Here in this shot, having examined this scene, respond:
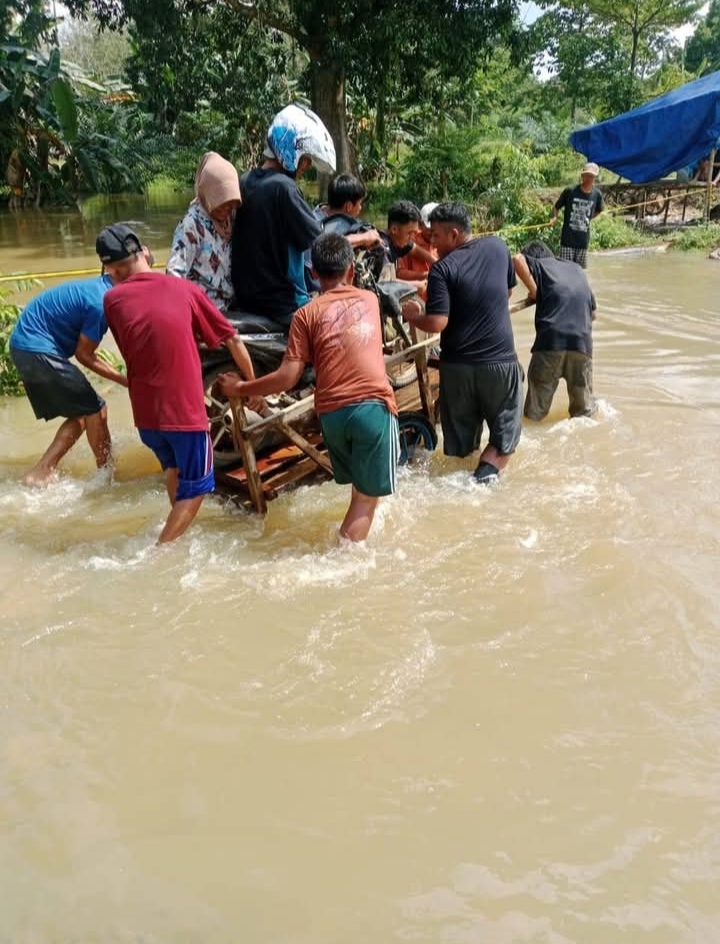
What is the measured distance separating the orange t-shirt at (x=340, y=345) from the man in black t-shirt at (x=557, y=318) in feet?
6.41

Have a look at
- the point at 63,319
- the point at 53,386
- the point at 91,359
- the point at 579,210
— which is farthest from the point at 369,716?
the point at 579,210

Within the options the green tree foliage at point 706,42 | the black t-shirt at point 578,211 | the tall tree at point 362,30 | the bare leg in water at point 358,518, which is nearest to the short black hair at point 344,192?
the bare leg in water at point 358,518

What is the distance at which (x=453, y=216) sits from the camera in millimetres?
4188

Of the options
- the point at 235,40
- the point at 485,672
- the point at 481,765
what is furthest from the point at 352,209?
the point at 235,40

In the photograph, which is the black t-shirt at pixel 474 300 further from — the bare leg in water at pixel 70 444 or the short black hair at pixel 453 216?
the bare leg in water at pixel 70 444

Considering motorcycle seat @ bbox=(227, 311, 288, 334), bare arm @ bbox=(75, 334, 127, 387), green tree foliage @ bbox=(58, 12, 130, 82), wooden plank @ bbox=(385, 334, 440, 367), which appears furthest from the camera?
green tree foliage @ bbox=(58, 12, 130, 82)

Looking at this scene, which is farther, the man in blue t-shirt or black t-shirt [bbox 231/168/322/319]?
the man in blue t-shirt

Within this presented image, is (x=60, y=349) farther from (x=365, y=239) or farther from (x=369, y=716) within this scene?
(x=369, y=716)

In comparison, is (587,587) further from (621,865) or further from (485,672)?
(621,865)

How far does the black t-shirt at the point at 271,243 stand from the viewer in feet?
12.4

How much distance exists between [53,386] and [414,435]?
2.22 m

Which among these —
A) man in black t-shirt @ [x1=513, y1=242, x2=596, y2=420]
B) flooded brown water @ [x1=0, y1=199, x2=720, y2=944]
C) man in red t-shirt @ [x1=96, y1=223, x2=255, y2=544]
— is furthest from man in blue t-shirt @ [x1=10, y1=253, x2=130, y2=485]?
man in black t-shirt @ [x1=513, y1=242, x2=596, y2=420]

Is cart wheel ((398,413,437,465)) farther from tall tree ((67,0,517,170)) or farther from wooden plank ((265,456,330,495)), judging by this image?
tall tree ((67,0,517,170))

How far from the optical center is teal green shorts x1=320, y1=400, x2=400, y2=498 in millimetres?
3527
